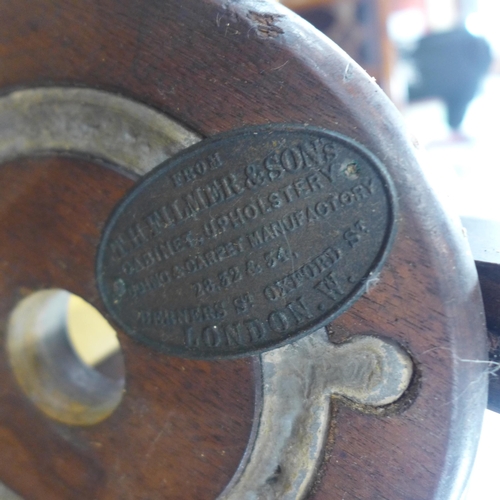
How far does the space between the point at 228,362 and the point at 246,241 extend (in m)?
0.14

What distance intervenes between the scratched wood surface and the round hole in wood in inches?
1.0

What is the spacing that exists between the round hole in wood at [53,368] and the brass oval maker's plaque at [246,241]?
0.16 m

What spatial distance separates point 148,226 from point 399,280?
24 cm

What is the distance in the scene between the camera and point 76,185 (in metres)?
0.52

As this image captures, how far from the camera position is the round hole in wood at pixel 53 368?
62 cm

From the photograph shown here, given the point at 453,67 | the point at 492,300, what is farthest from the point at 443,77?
the point at 492,300

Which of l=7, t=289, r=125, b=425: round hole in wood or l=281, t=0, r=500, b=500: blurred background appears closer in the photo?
l=7, t=289, r=125, b=425: round hole in wood

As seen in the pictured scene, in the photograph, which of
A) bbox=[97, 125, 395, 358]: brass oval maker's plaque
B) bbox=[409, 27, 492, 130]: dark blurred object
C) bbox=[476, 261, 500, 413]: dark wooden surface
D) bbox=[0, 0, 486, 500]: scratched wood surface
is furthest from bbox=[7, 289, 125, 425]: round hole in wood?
bbox=[409, 27, 492, 130]: dark blurred object

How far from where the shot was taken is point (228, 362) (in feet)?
1.65

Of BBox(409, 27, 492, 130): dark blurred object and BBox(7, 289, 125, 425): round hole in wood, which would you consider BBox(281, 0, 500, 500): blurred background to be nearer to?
BBox(409, 27, 492, 130): dark blurred object

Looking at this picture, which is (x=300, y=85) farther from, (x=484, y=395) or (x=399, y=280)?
(x=484, y=395)

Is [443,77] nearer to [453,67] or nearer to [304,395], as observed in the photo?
[453,67]

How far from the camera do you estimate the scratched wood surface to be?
16.1 inches

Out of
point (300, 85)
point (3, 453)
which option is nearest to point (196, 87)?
point (300, 85)
